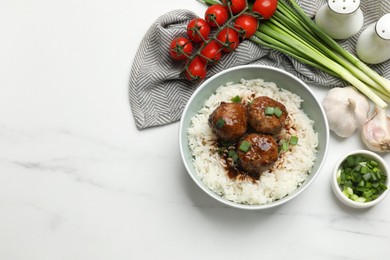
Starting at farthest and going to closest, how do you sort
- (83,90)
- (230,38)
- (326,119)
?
(83,90)
(230,38)
(326,119)

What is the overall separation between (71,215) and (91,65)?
811 millimetres

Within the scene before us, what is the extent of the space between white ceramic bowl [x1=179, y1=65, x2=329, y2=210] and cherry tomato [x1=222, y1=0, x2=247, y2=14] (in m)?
0.36

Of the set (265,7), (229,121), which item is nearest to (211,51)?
(265,7)

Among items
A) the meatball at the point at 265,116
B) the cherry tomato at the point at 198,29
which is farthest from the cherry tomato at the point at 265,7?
the meatball at the point at 265,116

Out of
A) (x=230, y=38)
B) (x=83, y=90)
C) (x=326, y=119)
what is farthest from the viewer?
(x=83, y=90)

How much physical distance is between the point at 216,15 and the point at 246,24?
0.52ft

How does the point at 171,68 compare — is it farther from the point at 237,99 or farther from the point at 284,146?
the point at 284,146

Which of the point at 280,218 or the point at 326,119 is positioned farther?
the point at 280,218

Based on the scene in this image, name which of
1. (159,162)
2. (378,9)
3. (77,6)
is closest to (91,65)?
(77,6)

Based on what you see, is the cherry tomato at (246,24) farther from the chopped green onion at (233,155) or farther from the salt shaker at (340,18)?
the chopped green onion at (233,155)

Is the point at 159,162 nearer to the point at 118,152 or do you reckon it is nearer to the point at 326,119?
the point at 118,152

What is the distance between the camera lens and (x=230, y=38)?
2.76 m

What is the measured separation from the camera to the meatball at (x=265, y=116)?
247 centimetres

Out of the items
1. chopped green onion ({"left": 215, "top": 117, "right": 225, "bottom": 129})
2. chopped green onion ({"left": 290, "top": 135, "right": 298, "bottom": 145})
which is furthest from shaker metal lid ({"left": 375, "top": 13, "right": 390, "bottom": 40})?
chopped green onion ({"left": 215, "top": 117, "right": 225, "bottom": 129})
